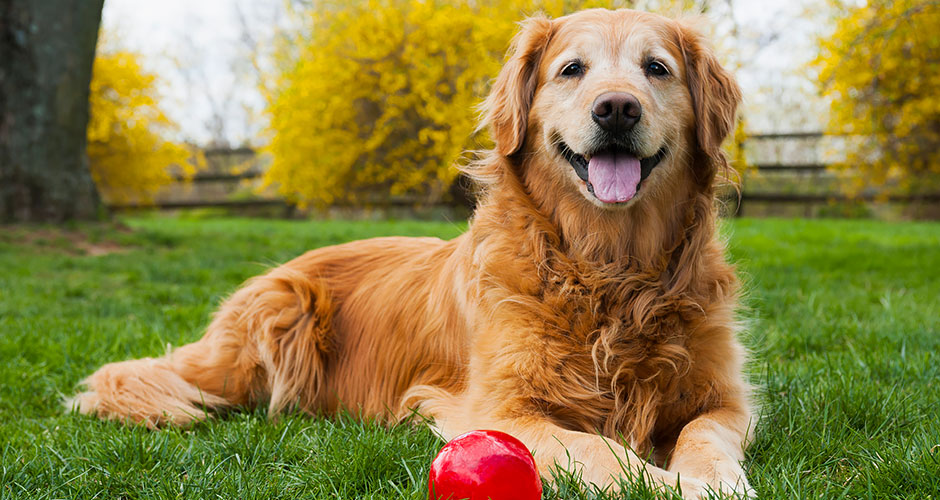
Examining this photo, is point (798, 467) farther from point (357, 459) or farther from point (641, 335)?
Result: point (357, 459)

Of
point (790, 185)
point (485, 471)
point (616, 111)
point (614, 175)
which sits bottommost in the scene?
point (790, 185)

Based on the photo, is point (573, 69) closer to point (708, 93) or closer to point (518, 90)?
point (518, 90)

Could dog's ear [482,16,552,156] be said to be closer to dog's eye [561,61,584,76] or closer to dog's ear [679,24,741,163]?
dog's eye [561,61,584,76]

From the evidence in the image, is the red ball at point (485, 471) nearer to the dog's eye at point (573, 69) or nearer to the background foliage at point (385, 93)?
the dog's eye at point (573, 69)

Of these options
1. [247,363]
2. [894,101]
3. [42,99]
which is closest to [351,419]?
[247,363]

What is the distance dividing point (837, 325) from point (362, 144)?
12.3m

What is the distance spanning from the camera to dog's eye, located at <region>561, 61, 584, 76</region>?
2805mm

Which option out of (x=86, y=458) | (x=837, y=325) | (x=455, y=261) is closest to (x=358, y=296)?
(x=455, y=261)

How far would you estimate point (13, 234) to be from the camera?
29.1 ft

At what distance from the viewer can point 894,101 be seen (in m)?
13.0

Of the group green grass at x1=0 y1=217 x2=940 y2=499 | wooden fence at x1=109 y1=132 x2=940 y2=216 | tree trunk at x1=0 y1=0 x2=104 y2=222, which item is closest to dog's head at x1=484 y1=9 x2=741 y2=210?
green grass at x1=0 y1=217 x2=940 y2=499

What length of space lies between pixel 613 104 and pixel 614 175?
269mm

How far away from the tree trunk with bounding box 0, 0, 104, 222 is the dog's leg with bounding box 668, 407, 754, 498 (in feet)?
30.8

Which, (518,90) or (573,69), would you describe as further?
(518,90)
